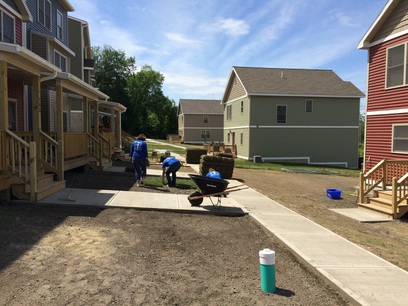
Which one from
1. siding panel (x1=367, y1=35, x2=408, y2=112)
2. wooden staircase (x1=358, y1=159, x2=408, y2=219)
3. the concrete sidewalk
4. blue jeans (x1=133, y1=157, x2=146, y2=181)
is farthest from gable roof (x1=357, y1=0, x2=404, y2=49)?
blue jeans (x1=133, y1=157, x2=146, y2=181)

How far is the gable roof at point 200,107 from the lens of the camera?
204 feet

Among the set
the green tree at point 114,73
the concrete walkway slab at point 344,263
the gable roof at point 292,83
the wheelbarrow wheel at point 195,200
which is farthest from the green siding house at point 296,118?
the green tree at point 114,73

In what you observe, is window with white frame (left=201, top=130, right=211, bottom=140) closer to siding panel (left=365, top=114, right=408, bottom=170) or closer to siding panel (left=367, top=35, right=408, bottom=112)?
siding panel (left=365, top=114, right=408, bottom=170)

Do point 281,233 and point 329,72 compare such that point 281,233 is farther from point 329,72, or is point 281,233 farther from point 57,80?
point 329,72

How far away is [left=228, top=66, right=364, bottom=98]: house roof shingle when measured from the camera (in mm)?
30125

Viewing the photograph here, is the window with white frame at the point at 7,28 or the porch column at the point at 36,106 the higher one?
the window with white frame at the point at 7,28

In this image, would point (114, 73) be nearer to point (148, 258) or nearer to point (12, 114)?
point (12, 114)

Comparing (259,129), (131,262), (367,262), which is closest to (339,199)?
(367,262)

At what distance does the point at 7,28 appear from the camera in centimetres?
1305

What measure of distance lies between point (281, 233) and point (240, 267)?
192 centimetres

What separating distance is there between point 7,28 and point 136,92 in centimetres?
6781

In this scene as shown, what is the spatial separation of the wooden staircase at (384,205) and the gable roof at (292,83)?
19135mm

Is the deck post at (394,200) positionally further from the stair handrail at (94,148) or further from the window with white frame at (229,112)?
the window with white frame at (229,112)

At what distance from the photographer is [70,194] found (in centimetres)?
924
